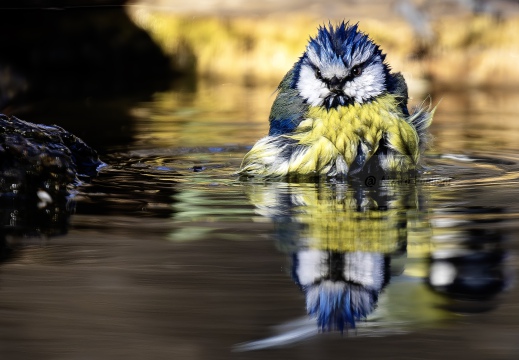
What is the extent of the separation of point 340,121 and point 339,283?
184 centimetres

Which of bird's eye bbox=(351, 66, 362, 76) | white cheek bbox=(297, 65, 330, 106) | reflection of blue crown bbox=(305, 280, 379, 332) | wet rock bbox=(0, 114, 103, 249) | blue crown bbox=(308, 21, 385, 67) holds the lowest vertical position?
reflection of blue crown bbox=(305, 280, 379, 332)

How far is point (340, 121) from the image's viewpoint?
15.7ft

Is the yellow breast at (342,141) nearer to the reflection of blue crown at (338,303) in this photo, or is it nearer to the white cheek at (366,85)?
the white cheek at (366,85)

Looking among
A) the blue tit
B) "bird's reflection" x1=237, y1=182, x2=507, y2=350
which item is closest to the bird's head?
the blue tit

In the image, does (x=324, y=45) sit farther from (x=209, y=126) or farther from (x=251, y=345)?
(x=251, y=345)

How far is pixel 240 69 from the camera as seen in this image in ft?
33.2

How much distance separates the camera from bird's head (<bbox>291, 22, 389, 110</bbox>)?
4867 mm

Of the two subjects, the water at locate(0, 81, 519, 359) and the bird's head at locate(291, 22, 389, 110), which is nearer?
the water at locate(0, 81, 519, 359)

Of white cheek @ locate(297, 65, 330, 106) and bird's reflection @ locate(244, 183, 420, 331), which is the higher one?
white cheek @ locate(297, 65, 330, 106)

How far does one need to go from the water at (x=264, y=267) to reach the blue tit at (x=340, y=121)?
111 mm

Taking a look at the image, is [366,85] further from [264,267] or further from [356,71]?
[264,267]

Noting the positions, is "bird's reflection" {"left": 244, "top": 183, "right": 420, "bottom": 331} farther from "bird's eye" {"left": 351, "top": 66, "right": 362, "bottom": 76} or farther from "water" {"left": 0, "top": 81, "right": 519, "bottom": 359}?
"bird's eye" {"left": 351, "top": 66, "right": 362, "bottom": 76}

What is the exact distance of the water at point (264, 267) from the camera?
258 centimetres

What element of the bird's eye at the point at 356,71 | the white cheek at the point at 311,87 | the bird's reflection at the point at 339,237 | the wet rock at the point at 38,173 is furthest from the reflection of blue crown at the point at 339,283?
the bird's eye at the point at 356,71
